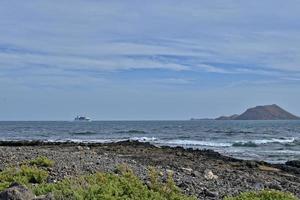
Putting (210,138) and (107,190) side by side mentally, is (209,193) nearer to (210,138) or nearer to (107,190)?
(107,190)

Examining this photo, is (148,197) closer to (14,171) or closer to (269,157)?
(14,171)

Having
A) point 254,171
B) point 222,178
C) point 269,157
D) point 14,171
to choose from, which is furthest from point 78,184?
point 269,157

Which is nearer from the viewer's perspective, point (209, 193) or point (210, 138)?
point (209, 193)

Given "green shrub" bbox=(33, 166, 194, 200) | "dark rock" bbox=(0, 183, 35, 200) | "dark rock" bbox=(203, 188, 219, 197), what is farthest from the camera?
"dark rock" bbox=(203, 188, 219, 197)

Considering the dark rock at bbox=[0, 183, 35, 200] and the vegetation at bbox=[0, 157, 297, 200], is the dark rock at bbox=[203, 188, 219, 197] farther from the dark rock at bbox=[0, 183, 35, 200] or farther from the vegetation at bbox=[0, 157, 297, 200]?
the dark rock at bbox=[0, 183, 35, 200]

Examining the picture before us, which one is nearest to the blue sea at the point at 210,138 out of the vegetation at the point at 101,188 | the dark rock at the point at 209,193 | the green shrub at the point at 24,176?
the dark rock at the point at 209,193

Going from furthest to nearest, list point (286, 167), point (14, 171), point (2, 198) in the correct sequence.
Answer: point (286, 167) → point (14, 171) → point (2, 198)

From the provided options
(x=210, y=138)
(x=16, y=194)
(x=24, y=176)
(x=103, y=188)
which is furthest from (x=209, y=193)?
(x=210, y=138)

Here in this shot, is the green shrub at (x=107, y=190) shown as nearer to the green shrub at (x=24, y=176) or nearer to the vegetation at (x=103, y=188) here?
the vegetation at (x=103, y=188)

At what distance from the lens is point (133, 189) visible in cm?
1027

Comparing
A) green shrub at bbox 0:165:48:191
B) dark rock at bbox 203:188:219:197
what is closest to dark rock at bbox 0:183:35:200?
green shrub at bbox 0:165:48:191

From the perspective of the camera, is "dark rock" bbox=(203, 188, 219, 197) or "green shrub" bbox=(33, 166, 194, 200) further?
"dark rock" bbox=(203, 188, 219, 197)

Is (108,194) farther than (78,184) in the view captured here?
No

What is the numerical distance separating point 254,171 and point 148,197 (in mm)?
11623
